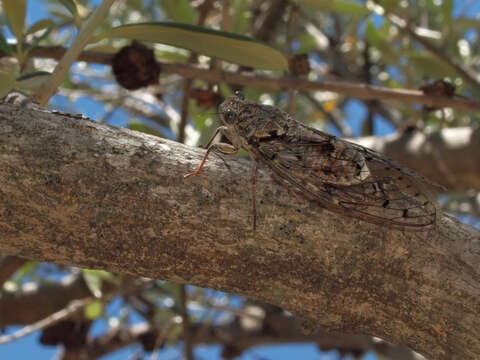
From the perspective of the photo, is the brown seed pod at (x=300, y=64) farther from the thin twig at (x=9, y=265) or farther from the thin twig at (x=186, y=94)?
the thin twig at (x=9, y=265)

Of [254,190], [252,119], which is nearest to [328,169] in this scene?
[252,119]

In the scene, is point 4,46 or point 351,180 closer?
point 351,180

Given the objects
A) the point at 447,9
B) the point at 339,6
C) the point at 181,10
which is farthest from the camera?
the point at 447,9

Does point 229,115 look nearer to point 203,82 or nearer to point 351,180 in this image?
point 351,180

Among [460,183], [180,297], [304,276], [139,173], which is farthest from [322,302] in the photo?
[460,183]

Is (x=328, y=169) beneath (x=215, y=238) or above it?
above

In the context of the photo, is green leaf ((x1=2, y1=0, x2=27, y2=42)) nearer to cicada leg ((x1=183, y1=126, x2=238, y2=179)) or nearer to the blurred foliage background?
the blurred foliage background

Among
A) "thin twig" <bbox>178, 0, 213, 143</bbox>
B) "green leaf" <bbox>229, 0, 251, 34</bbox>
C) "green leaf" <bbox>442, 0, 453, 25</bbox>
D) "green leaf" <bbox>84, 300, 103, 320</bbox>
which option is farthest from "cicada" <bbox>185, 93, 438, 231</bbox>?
"green leaf" <bbox>442, 0, 453, 25</bbox>

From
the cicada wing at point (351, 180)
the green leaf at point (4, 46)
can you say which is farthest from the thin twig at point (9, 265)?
the cicada wing at point (351, 180)
